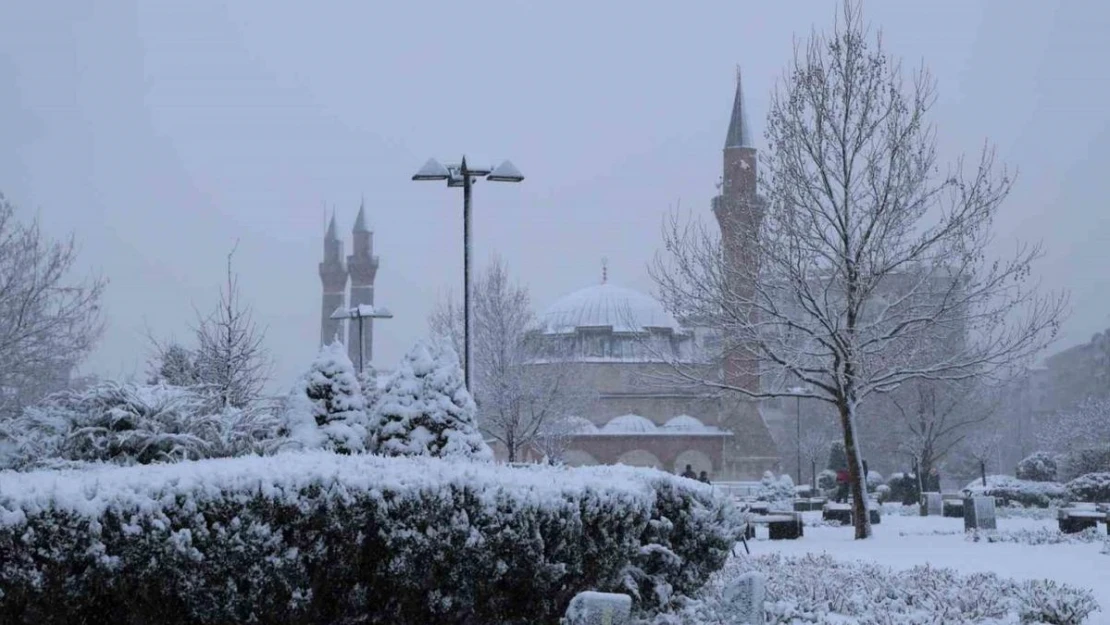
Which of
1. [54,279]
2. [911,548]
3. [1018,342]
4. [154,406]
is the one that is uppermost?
[54,279]

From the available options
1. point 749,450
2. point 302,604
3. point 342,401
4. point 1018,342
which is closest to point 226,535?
point 302,604

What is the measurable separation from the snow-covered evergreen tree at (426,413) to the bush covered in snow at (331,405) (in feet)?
1.15

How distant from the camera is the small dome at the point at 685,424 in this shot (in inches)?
2530

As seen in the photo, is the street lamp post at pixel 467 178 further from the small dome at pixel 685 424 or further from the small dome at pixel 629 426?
the small dome at pixel 685 424

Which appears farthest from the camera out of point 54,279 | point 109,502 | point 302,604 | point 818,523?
point 54,279

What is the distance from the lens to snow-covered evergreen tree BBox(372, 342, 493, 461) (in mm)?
14242

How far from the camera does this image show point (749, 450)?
63844mm

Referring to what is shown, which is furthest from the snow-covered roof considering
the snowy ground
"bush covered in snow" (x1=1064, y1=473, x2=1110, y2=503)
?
the snowy ground

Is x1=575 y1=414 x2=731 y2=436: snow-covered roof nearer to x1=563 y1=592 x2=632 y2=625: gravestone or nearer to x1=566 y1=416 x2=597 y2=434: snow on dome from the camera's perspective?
x1=566 y1=416 x2=597 y2=434: snow on dome

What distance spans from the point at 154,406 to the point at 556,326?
179 ft

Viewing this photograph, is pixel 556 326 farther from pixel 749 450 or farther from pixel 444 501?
pixel 444 501

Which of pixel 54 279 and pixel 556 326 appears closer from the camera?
pixel 54 279

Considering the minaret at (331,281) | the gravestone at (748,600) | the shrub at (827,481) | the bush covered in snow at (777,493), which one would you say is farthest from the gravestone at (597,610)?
the minaret at (331,281)

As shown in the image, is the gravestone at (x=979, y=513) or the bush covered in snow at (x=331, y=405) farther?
the gravestone at (x=979, y=513)
